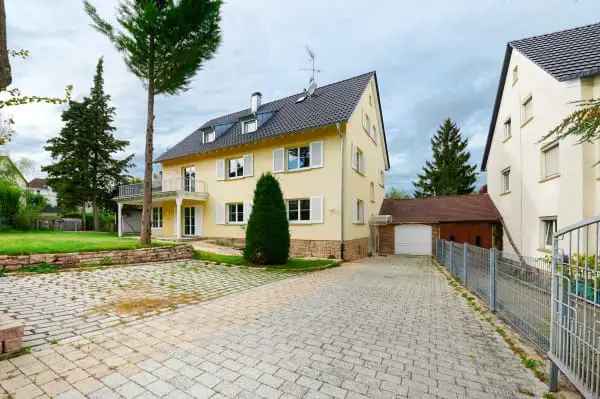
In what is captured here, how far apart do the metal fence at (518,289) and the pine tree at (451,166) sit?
32.2 m

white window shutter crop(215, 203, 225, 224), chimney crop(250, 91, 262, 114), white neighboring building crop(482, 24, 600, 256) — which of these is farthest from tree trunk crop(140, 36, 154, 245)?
white neighboring building crop(482, 24, 600, 256)

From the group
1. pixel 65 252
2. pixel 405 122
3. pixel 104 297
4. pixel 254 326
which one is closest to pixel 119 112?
pixel 65 252

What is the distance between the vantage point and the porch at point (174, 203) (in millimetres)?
18188

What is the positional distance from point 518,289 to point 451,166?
36139 mm

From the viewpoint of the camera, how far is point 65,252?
880 centimetres

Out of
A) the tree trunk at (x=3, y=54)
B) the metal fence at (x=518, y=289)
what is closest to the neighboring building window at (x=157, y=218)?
the tree trunk at (x=3, y=54)

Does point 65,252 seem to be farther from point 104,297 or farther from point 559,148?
→ point 559,148

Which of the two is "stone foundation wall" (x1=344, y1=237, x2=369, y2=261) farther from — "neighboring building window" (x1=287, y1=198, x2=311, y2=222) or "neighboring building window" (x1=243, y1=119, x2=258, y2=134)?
"neighboring building window" (x1=243, y1=119, x2=258, y2=134)

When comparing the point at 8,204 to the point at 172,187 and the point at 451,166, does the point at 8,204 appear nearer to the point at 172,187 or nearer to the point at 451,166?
the point at 172,187

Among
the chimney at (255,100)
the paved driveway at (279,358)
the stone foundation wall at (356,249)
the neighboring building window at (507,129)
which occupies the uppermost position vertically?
the chimney at (255,100)

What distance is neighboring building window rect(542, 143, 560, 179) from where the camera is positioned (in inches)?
393

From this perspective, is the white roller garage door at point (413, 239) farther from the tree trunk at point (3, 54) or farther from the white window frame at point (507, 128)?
the tree trunk at point (3, 54)

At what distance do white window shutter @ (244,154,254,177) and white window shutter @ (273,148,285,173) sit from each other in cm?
174

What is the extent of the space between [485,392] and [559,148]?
10.3 meters
